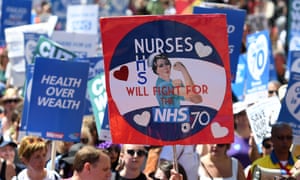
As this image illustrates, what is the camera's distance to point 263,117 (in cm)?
1063

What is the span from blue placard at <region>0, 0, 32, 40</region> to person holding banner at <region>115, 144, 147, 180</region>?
22.5 feet

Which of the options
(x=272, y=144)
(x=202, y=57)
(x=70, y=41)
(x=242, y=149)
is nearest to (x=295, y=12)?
(x=70, y=41)

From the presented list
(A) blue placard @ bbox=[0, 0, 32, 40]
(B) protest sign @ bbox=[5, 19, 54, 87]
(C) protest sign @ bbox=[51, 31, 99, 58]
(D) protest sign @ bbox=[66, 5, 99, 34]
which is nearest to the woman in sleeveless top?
(C) protest sign @ bbox=[51, 31, 99, 58]

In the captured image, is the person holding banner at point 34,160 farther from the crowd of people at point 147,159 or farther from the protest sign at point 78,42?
the protest sign at point 78,42

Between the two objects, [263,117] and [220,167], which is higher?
[263,117]

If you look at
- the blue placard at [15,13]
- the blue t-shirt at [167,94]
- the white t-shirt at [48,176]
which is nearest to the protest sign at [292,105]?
the blue t-shirt at [167,94]

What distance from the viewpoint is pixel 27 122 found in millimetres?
10242

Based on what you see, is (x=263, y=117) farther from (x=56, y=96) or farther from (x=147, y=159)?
(x=56, y=96)

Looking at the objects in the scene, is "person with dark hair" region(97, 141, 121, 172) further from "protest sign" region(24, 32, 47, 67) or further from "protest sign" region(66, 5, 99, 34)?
"protest sign" region(66, 5, 99, 34)

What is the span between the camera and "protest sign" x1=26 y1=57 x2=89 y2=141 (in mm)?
10172

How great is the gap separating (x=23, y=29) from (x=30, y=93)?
4153mm

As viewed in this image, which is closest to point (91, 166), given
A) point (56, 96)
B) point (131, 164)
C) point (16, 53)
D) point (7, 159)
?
point (131, 164)

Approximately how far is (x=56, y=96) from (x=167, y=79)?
2.35 m

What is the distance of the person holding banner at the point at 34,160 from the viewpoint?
917cm
